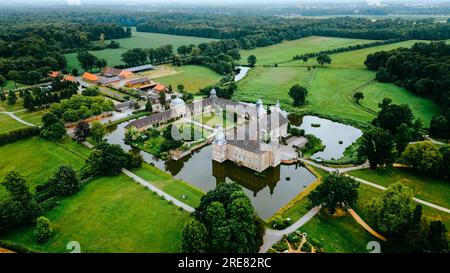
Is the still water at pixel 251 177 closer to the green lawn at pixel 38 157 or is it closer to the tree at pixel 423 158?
the green lawn at pixel 38 157

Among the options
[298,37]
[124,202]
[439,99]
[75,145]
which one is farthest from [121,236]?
[298,37]

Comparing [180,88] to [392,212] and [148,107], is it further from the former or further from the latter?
[392,212]

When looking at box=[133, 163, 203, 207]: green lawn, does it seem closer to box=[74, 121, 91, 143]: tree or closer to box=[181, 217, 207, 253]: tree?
box=[181, 217, 207, 253]: tree

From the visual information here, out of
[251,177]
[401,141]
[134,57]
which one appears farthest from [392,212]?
[134,57]
